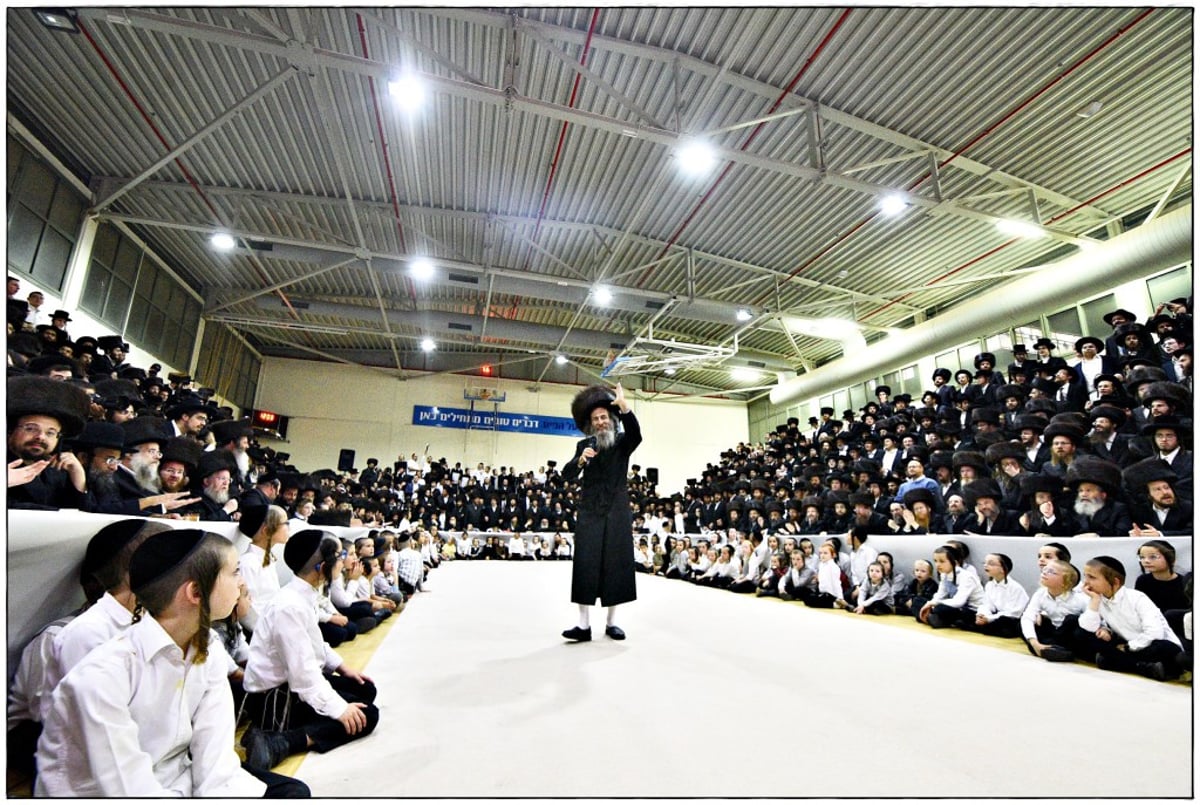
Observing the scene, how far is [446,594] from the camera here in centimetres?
602

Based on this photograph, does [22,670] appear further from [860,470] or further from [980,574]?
[860,470]

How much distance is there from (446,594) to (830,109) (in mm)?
7493

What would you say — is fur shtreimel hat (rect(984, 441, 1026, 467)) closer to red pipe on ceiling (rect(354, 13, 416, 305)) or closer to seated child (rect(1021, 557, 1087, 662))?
seated child (rect(1021, 557, 1087, 662))

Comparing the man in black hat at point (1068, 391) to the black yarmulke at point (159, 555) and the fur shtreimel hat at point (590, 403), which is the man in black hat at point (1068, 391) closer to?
the fur shtreimel hat at point (590, 403)

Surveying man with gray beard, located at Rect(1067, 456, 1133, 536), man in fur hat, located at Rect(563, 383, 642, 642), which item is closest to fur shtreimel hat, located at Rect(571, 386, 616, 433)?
man in fur hat, located at Rect(563, 383, 642, 642)

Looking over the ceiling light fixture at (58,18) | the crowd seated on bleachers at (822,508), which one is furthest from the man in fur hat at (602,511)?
the ceiling light fixture at (58,18)

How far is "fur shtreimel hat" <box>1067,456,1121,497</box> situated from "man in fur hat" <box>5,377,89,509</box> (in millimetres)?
6696

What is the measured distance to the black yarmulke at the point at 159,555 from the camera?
120cm

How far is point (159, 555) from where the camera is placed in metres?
1.22

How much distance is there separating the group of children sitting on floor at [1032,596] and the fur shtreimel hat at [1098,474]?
0.82 metres

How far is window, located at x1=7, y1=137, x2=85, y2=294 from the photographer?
740 centimetres

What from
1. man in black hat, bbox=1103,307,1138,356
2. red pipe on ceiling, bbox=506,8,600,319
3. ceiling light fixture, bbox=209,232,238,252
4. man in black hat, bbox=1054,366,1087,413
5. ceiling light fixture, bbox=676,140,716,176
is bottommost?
man in black hat, bbox=1054,366,1087,413

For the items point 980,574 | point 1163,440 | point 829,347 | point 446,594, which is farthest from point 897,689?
point 829,347

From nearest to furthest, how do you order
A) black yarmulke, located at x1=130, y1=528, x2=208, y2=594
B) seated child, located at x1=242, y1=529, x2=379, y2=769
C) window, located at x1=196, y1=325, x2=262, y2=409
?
black yarmulke, located at x1=130, y1=528, x2=208, y2=594
seated child, located at x1=242, y1=529, x2=379, y2=769
window, located at x1=196, y1=325, x2=262, y2=409
